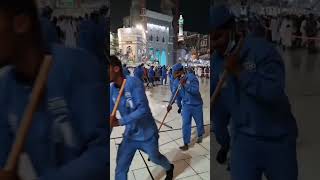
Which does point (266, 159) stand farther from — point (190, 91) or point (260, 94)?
point (190, 91)

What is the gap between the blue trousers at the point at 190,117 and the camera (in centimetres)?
256

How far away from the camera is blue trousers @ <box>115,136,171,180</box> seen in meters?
2.05

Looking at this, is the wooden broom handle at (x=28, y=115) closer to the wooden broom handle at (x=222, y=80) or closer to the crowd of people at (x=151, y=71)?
the crowd of people at (x=151, y=71)

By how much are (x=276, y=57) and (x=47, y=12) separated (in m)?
1.10

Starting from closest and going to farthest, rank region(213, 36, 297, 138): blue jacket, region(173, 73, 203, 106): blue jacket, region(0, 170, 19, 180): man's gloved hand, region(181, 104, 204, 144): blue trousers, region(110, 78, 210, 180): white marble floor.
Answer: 1. region(0, 170, 19, 180): man's gloved hand
2. region(213, 36, 297, 138): blue jacket
3. region(110, 78, 210, 180): white marble floor
4. region(181, 104, 204, 144): blue trousers
5. region(173, 73, 203, 106): blue jacket

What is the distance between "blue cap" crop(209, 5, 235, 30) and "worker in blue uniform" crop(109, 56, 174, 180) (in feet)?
2.04

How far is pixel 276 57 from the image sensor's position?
1556 mm

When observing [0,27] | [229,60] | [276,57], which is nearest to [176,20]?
[229,60]

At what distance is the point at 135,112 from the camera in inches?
78.4

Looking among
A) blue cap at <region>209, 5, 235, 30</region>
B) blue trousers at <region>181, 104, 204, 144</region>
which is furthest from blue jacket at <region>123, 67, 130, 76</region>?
blue trousers at <region>181, 104, 204, 144</region>

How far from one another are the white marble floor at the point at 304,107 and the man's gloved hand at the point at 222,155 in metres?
0.02

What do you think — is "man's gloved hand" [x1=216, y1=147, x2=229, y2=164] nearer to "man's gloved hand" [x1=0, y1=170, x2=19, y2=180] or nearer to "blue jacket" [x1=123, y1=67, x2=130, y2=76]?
"blue jacket" [x1=123, y1=67, x2=130, y2=76]

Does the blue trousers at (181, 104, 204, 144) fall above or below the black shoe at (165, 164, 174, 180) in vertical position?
above

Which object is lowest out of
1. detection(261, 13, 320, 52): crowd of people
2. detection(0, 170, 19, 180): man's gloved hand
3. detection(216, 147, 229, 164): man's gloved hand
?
detection(216, 147, 229, 164): man's gloved hand
